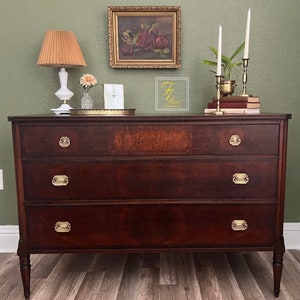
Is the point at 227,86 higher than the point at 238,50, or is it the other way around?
the point at 238,50

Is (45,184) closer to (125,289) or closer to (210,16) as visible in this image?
(125,289)

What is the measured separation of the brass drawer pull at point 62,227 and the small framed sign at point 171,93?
3.12 feet

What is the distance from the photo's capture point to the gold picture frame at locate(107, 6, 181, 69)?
2.00m

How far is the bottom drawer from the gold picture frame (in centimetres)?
97

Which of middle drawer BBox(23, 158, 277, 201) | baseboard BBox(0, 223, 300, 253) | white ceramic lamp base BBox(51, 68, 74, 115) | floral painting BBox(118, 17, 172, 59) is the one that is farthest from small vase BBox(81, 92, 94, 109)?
baseboard BBox(0, 223, 300, 253)

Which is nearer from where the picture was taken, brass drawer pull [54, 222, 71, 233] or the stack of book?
brass drawer pull [54, 222, 71, 233]

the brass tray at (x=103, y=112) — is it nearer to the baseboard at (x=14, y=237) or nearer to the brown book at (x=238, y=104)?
the brown book at (x=238, y=104)

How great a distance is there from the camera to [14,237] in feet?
7.20

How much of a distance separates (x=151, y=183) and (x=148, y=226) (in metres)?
0.22

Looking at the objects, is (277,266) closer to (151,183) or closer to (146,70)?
(151,183)

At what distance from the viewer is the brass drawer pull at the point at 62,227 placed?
1593mm

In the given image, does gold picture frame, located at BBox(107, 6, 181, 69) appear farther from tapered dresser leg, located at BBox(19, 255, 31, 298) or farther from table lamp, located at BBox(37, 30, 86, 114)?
tapered dresser leg, located at BBox(19, 255, 31, 298)

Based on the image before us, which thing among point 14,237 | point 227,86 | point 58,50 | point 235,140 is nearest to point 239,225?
point 235,140

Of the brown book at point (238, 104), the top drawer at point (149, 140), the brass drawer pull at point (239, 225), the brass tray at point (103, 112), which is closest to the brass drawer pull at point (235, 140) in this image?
the top drawer at point (149, 140)
